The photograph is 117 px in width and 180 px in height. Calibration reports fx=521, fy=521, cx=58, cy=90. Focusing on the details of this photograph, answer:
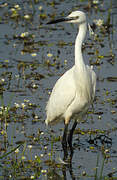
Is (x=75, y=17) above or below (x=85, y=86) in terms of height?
above

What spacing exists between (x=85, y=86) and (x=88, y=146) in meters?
0.79

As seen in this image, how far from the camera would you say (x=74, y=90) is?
6.38 m

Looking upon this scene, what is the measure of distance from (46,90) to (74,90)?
1999 millimetres

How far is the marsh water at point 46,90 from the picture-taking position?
6035mm

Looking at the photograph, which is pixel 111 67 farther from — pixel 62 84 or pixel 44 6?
pixel 44 6

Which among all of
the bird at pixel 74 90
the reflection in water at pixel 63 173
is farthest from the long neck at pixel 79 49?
the reflection in water at pixel 63 173

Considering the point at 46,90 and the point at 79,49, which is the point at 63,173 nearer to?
the point at 79,49

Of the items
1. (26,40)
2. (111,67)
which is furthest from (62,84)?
(26,40)

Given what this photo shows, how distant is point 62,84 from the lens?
6.46 metres

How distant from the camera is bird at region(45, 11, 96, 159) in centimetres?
627

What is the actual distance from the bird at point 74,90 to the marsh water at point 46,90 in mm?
317

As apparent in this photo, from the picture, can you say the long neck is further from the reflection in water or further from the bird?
the reflection in water

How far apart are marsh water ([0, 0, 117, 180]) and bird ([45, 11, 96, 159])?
32 cm

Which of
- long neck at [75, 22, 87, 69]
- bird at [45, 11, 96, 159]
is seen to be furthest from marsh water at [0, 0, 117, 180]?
long neck at [75, 22, 87, 69]
